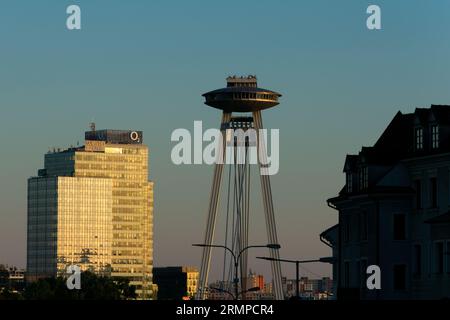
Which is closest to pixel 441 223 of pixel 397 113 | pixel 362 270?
pixel 362 270

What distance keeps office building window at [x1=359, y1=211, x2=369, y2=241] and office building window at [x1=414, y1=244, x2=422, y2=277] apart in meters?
3.74

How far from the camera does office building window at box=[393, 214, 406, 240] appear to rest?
9388cm

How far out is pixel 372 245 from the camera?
93.8m

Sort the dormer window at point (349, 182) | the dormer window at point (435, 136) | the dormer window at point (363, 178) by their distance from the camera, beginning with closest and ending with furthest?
1. the dormer window at point (435, 136)
2. the dormer window at point (363, 178)
3. the dormer window at point (349, 182)

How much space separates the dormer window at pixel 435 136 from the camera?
8938 centimetres

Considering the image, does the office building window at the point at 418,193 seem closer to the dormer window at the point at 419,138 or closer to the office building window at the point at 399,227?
the office building window at the point at 399,227

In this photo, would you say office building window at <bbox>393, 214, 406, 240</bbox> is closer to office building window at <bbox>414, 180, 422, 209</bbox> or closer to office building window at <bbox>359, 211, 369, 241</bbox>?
office building window at <bbox>414, 180, 422, 209</bbox>

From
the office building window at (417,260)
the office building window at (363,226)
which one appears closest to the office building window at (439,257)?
the office building window at (417,260)

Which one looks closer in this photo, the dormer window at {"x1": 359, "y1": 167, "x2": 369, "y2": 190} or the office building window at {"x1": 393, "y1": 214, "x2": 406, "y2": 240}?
the office building window at {"x1": 393, "y1": 214, "x2": 406, "y2": 240}

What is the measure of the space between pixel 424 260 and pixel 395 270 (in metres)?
3.40

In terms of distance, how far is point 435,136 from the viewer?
294ft

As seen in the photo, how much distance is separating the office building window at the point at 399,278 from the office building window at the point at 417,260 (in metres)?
1.37

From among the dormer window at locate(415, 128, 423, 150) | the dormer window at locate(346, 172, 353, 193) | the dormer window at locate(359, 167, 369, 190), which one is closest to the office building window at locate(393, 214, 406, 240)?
the dormer window at locate(359, 167, 369, 190)
